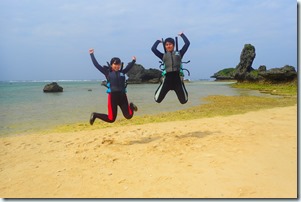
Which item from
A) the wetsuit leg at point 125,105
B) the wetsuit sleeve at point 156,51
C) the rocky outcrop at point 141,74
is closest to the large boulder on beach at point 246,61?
the rocky outcrop at point 141,74

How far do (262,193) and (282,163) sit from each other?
1.23 meters

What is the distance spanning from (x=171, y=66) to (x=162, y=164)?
180 centimetres

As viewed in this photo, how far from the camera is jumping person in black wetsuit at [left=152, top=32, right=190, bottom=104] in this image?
547 cm

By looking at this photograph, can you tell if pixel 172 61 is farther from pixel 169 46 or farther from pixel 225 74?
pixel 225 74

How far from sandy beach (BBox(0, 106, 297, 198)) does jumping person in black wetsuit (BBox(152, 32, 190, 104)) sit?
1.28m

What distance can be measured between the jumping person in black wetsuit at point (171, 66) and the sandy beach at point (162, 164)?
1281 millimetres

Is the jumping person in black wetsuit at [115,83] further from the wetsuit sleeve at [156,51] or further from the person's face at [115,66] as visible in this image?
the wetsuit sleeve at [156,51]

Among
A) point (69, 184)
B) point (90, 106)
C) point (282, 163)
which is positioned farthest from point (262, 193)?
point (90, 106)

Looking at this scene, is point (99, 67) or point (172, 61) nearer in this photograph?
point (172, 61)

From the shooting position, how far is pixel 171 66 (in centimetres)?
548

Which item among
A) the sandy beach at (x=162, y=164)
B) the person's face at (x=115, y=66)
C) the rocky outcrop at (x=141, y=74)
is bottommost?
the sandy beach at (x=162, y=164)

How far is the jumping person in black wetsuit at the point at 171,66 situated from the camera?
547cm

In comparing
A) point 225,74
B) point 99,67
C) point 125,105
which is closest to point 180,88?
point 125,105

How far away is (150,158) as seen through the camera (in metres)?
5.83
